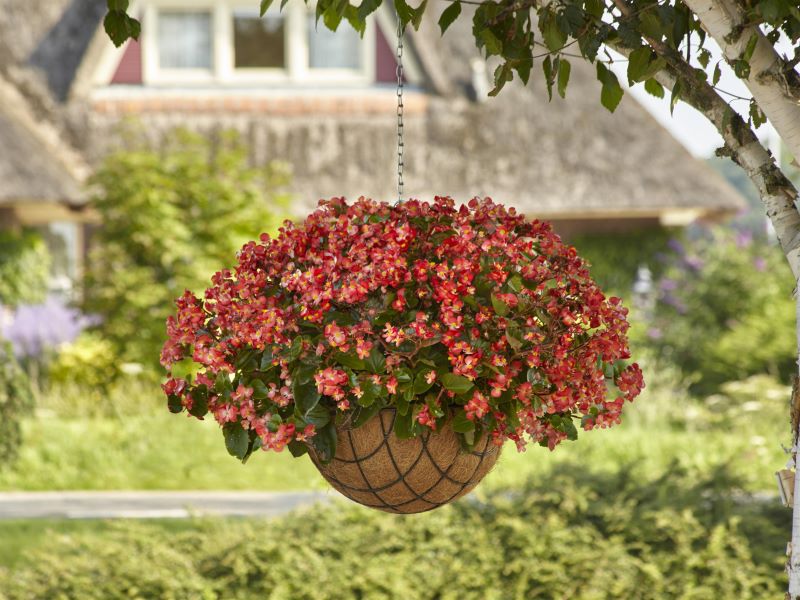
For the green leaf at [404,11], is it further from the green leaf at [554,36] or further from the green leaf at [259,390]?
the green leaf at [259,390]

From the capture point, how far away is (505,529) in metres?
6.12

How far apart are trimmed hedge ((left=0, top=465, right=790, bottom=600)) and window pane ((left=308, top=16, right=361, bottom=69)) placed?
457 inches

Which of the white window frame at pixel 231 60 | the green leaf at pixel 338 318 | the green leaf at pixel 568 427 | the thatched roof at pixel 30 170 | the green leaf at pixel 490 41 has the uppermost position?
the white window frame at pixel 231 60

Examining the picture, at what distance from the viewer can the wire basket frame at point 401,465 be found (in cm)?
322

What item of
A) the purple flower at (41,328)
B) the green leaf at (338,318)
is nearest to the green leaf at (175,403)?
the green leaf at (338,318)

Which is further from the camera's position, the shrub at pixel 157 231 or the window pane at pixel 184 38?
the window pane at pixel 184 38

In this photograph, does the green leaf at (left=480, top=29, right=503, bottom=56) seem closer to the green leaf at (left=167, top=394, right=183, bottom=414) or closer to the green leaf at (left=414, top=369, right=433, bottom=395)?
the green leaf at (left=414, top=369, right=433, bottom=395)

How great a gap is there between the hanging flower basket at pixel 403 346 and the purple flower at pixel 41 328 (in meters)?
11.0

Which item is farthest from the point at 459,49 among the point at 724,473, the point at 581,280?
the point at 581,280

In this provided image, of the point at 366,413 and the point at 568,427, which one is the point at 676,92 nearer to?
the point at 568,427

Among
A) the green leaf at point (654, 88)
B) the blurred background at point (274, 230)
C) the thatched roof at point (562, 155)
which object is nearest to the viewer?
the green leaf at point (654, 88)

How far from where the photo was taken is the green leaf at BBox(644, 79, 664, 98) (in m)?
3.56

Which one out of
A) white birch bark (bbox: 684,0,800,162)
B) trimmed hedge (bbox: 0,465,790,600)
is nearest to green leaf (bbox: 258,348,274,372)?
white birch bark (bbox: 684,0,800,162)

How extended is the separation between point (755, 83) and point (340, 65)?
1454 centimetres
